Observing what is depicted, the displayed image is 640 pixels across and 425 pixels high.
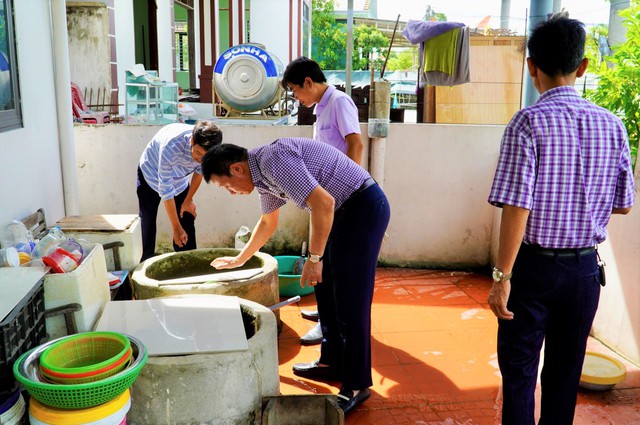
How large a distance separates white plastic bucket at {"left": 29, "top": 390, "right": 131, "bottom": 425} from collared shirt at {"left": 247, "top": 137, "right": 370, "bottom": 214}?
1.26 metres

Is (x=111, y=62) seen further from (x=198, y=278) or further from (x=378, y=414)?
(x=378, y=414)

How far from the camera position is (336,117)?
409 centimetres

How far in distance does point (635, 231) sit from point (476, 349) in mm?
1400

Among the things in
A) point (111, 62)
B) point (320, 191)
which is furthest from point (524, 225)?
point (111, 62)

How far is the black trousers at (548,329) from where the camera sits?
2.28 m

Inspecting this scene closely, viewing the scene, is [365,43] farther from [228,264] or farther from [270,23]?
[228,264]

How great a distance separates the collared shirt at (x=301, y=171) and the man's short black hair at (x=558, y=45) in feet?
3.88

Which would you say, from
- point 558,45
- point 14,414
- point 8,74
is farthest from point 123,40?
point 558,45

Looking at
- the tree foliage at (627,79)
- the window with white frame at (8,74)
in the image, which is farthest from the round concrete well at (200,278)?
the tree foliage at (627,79)

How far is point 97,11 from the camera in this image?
796 cm

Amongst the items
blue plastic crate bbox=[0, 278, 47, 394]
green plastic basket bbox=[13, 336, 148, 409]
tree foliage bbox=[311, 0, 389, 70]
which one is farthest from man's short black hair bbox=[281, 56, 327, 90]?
tree foliage bbox=[311, 0, 389, 70]

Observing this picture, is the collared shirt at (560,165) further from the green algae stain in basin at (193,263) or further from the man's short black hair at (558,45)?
the green algae stain in basin at (193,263)

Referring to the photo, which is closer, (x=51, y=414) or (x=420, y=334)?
(x=51, y=414)

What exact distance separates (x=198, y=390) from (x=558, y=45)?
210 centimetres
